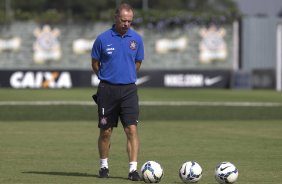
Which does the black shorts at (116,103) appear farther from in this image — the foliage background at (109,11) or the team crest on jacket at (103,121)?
the foliage background at (109,11)

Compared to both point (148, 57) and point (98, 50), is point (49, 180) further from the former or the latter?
point (148, 57)

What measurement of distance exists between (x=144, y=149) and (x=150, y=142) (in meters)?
1.66

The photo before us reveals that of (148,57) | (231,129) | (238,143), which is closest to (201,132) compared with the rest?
(231,129)

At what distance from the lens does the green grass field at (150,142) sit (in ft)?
45.8

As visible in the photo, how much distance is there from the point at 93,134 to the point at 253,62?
36.5 m

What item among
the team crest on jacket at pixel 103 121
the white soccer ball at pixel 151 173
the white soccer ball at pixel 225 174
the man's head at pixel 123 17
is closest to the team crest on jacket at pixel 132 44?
the man's head at pixel 123 17

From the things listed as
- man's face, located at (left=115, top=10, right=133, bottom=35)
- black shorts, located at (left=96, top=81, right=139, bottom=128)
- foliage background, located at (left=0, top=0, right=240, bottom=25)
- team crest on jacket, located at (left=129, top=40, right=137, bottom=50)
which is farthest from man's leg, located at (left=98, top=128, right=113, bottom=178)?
foliage background, located at (left=0, top=0, right=240, bottom=25)

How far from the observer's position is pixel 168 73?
5269 cm

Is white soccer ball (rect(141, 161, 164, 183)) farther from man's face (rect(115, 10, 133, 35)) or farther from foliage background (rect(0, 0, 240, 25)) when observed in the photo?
foliage background (rect(0, 0, 240, 25))

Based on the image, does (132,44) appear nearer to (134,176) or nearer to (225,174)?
(134,176)

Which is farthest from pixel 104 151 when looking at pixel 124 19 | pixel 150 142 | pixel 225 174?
pixel 150 142

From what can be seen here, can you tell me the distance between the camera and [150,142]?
19.7 m

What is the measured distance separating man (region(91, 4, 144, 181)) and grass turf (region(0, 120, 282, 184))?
55cm

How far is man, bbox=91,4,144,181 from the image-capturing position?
13180mm
